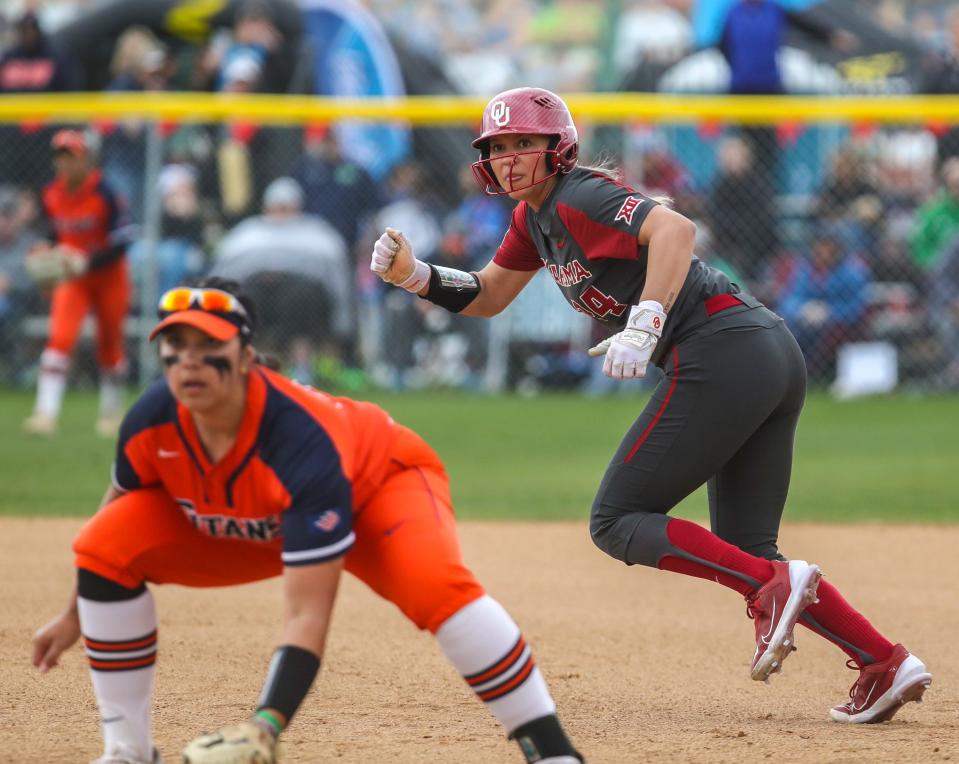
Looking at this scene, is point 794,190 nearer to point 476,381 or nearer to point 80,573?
point 476,381

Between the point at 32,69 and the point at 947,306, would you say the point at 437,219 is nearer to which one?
the point at 32,69

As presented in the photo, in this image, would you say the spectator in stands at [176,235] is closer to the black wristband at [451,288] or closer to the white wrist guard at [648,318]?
the black wristband at [451,288]

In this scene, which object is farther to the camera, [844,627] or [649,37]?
[649,37]

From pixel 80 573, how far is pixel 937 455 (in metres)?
8.80

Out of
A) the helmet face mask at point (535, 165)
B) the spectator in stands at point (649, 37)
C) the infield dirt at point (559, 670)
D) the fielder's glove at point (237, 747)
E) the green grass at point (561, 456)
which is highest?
the spectator in stands at point (649, 37)

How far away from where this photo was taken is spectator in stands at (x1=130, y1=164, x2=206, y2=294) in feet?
46.7

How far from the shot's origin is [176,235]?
14.4 m

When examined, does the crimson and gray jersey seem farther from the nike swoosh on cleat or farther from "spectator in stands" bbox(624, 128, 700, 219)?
"spectator in stands" bbox(624, 128, 700, 219)

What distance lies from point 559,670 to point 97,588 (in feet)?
7.26

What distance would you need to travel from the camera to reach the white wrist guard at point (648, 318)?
435 centimetres

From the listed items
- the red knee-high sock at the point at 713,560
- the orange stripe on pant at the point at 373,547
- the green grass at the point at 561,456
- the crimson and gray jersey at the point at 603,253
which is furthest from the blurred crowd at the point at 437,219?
the orange stripe on pant at the point at 373,547

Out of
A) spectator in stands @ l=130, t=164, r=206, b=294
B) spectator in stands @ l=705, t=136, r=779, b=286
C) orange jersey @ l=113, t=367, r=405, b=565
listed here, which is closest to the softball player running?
orange jersey @ l=113, t=367, r=405, b=565

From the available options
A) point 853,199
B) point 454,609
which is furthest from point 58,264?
point 454,609

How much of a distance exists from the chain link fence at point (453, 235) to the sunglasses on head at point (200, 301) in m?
10.1
